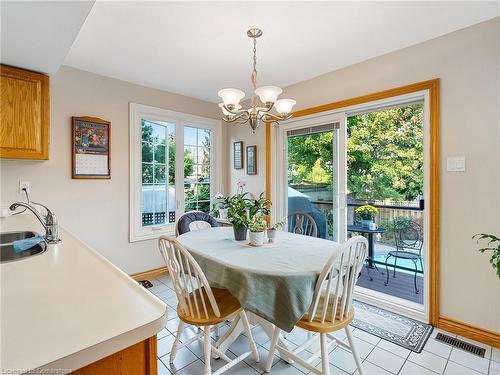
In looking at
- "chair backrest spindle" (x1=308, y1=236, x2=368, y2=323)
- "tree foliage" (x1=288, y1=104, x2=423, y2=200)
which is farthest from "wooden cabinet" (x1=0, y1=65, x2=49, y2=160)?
"tree foliage" (x1=288, y1=104, x2=423, y2=200)

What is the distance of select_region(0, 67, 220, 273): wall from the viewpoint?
264cm

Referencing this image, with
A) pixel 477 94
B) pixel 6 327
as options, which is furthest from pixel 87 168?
pixel 477 94

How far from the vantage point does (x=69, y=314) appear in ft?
2.33

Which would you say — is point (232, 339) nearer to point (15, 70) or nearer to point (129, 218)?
point (129, 218)

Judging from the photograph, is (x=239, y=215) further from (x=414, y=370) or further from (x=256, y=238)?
(x=414, y=370)

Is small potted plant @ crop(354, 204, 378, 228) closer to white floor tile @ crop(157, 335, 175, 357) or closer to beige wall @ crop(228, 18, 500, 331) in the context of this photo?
beige wall @ crop(228, 18, 500, 331)

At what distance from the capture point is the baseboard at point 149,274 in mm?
3289

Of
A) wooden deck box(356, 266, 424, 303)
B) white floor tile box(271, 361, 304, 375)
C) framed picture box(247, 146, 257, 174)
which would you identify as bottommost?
wooden deck box(356, 266, 424, 303)

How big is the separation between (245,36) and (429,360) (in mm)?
2809

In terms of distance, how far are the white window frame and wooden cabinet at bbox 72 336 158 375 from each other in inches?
110

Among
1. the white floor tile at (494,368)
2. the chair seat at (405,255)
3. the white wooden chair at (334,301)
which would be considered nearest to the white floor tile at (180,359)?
the white wooden chair at (334,301)

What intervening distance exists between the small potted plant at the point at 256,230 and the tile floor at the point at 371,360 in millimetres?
768

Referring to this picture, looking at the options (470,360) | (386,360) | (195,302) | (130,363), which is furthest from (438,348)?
(130,363)

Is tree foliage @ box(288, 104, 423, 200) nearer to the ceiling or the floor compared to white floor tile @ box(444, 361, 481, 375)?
nearer to the ceiling
